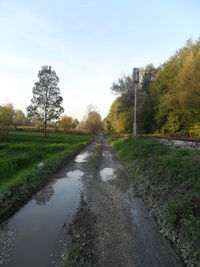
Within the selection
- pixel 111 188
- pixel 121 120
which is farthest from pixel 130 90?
pixel 111 188

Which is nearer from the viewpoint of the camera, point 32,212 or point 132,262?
point 132,262

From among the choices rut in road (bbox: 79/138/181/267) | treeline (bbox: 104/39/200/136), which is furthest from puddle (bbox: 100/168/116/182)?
treeline (bbox: 104/39/200/136)

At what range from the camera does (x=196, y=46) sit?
24375 mm

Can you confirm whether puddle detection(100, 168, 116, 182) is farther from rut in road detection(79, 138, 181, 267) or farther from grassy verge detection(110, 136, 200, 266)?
grassy verge detection(110, 136, 200, 266)

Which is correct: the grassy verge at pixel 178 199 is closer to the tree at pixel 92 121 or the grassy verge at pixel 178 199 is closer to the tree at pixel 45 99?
the tree at pixel 45 99

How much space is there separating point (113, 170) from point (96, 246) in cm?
793

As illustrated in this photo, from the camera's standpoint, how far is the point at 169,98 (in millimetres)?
21438

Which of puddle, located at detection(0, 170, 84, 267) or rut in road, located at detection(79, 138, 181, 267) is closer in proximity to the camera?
rut in road, located at detection(79, 138, 181, 267)

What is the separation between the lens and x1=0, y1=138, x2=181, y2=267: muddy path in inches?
142

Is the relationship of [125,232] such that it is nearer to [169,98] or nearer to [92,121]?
[169,98]

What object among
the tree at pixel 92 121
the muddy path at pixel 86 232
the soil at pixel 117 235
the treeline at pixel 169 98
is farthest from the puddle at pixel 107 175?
the tree at pixel 92 121

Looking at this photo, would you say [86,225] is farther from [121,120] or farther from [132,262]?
[121,120]

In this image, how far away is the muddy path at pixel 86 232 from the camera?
142 inches

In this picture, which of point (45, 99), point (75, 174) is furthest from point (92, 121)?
point (75, 174)
